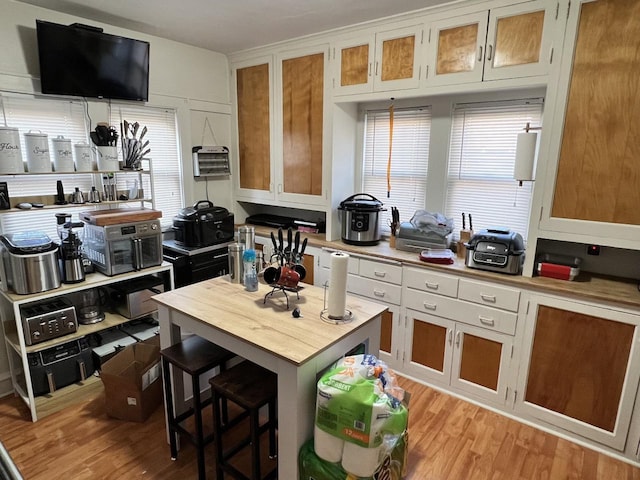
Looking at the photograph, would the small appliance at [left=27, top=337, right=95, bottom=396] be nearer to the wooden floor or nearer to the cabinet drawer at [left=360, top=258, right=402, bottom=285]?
the wooden floor

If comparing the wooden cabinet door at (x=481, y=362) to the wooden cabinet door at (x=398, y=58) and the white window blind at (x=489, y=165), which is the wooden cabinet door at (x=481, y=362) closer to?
the white window blind at (x=489, y=165)

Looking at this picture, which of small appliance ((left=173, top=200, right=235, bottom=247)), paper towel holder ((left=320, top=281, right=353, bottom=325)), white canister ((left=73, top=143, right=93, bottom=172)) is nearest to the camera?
paper towel holder ((left=320, top=281, right=353, bottom=325))

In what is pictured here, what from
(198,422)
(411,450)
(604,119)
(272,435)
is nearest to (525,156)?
(604,119)

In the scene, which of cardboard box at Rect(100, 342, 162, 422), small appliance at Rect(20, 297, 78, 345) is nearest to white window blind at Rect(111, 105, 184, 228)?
small appliance at Rect(20, 297, 78, 345)

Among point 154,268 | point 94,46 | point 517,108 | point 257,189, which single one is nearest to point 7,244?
point 154,268

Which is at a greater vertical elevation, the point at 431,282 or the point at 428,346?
the point at 431,282

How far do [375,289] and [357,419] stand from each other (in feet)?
5.12

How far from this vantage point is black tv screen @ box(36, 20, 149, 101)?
8.17 ft

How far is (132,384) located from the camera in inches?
91.3

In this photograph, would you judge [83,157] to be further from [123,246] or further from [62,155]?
[123,246]

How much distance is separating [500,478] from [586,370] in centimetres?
78

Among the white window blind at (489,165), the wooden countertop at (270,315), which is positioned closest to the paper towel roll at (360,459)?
the wooden countertop at (270,315)

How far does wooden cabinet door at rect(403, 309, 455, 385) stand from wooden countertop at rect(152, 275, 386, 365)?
A: 0.90m

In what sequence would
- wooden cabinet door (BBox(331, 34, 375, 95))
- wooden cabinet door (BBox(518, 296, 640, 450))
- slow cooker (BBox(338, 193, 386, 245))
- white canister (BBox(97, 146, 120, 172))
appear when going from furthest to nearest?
slow cooker (BBox(338, 193, 386, 245))
wooden cabinet door (BBox(331, 34, 375, 95))
white canister (BBox(97, 146, 120, 172))
wooden cabinet door (BBox(518, 296, 640, 450))
